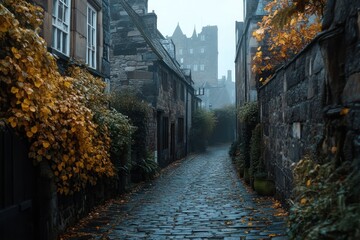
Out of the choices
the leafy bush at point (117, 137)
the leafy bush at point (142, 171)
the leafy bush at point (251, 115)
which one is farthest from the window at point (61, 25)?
the leafy bush at point (251, 115)

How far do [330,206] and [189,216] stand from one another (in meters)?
4.12

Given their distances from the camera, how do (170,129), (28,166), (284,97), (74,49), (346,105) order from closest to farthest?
1. (346,105)
2. (28,166)
3. (284,97)
4. (74,49)
5. (170,129)

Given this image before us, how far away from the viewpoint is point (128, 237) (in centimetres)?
532

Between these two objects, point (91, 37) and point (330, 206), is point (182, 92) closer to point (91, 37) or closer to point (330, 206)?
point (91, 37)

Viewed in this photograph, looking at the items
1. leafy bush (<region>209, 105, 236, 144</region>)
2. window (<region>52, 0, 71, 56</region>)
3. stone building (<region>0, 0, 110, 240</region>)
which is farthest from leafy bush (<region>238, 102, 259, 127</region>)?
leafy bush (<region>209, 105, 236, 144</region>)

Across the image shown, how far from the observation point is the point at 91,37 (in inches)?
354

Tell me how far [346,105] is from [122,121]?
232 inches

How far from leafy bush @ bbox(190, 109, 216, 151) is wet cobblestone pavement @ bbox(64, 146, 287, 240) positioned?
1609 cm

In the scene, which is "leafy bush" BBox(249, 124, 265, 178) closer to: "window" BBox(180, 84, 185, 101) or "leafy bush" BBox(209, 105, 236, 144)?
"window" BBox(180, 84, 185, 101)

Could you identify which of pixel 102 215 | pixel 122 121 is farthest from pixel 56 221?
pixel 122 121

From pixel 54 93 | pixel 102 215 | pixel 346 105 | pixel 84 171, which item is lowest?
pixel 102 215

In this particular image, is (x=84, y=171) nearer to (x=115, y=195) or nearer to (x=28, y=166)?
(x=28, y=166)

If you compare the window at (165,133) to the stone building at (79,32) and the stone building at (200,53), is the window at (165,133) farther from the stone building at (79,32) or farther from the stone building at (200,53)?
the stone building at (200,53)

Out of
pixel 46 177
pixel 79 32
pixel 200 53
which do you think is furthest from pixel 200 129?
pixel 200 53
